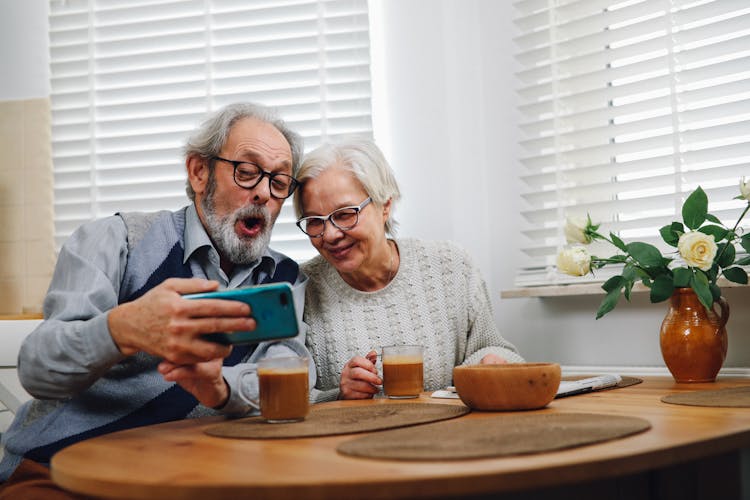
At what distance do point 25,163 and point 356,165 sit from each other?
5.16 ft

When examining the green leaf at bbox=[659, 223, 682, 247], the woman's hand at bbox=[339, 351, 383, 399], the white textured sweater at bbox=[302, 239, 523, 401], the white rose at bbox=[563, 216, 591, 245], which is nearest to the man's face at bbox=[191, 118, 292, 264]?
the white textured sweater at bbox=[302, 239, 523, 401]

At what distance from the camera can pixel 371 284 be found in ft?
6.82

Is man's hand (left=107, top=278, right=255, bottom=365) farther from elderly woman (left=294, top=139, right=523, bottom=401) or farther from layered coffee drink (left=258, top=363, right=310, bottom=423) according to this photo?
elderly woman (left=294, top=139, right=523, bottom=401)

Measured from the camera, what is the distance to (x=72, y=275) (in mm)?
1634

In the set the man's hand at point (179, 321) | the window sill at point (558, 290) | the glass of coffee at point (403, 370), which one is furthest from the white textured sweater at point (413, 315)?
the man's hand at point (179, 321)

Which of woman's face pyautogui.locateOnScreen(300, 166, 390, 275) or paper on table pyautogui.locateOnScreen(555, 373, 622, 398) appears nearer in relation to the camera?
paper on table pyautogui.locateOnScreen(555, 373, 622, 398)

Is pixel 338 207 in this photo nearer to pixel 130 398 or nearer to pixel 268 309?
pixel 130 398

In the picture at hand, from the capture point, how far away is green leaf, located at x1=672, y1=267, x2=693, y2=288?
1688 mm

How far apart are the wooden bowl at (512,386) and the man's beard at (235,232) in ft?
2.42

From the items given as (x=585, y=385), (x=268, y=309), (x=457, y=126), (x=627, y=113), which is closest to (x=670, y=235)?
(x=585, y=385)

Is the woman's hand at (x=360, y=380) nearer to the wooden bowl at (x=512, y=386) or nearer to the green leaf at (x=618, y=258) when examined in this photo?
the wooden bowl at (x=512, y=386)

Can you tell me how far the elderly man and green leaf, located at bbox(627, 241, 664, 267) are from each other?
81 centimetres

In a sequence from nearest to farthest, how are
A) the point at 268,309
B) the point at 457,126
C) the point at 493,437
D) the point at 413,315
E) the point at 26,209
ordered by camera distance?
the point at 493,437
the point at 268,309
the point at 413,315
the point at 457,126
the point at 26,209

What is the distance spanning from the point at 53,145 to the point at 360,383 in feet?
5.82
